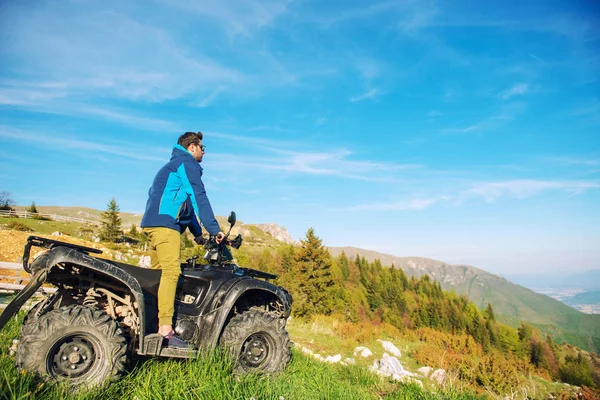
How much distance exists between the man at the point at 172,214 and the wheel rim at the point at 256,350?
2.95 ft

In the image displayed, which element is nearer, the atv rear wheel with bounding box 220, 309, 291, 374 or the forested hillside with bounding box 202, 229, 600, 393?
the atv rear wheel with bounding box 220, 309, 291, 374

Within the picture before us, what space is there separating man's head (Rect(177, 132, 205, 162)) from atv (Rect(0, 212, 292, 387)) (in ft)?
3.44

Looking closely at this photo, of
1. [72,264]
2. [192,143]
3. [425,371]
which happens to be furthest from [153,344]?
[425,371]

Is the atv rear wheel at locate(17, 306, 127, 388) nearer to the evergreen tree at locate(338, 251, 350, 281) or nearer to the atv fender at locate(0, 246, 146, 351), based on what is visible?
the atv fender at locate(0, 246, 146, 351)

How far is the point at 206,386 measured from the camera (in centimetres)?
326

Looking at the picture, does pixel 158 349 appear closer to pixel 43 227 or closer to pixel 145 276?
pixel 145 276

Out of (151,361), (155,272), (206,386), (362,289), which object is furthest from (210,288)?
(362,289)

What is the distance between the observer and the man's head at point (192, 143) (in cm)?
502

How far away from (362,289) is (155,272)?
313 feet

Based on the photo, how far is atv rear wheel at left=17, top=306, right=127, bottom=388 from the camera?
326 cm

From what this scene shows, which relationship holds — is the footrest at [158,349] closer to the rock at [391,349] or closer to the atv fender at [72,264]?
the atv fender at [72,264]

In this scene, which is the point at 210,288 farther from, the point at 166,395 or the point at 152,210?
the point at 166,395

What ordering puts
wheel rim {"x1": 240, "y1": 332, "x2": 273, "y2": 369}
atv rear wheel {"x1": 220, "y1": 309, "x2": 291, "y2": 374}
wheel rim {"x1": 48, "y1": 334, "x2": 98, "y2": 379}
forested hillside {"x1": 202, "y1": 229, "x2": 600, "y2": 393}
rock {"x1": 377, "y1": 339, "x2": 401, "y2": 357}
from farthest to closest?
forested hillside {"x1": 202, "y1": 229, "x2": 600, "y2": 393}
rock {"x1": 377, "y1": 339, "x2": 401, "y2": 357}
wheel rim {"x1": 240, "y1": 332, "x2": 273, "y2": 369}
atv rear wheel {"x1": 220, "y1": 309, "x2": 291, "y2": 374}
wheel rim {"x1": 48, "y1": 334, "x2": 98, "y2": 379}

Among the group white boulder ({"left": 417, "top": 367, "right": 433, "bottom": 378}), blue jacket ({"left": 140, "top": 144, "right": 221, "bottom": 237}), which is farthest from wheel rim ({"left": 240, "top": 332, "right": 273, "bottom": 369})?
white boulder ({"left": 417, "top": 367, "right": 433, "bottom": 378})
